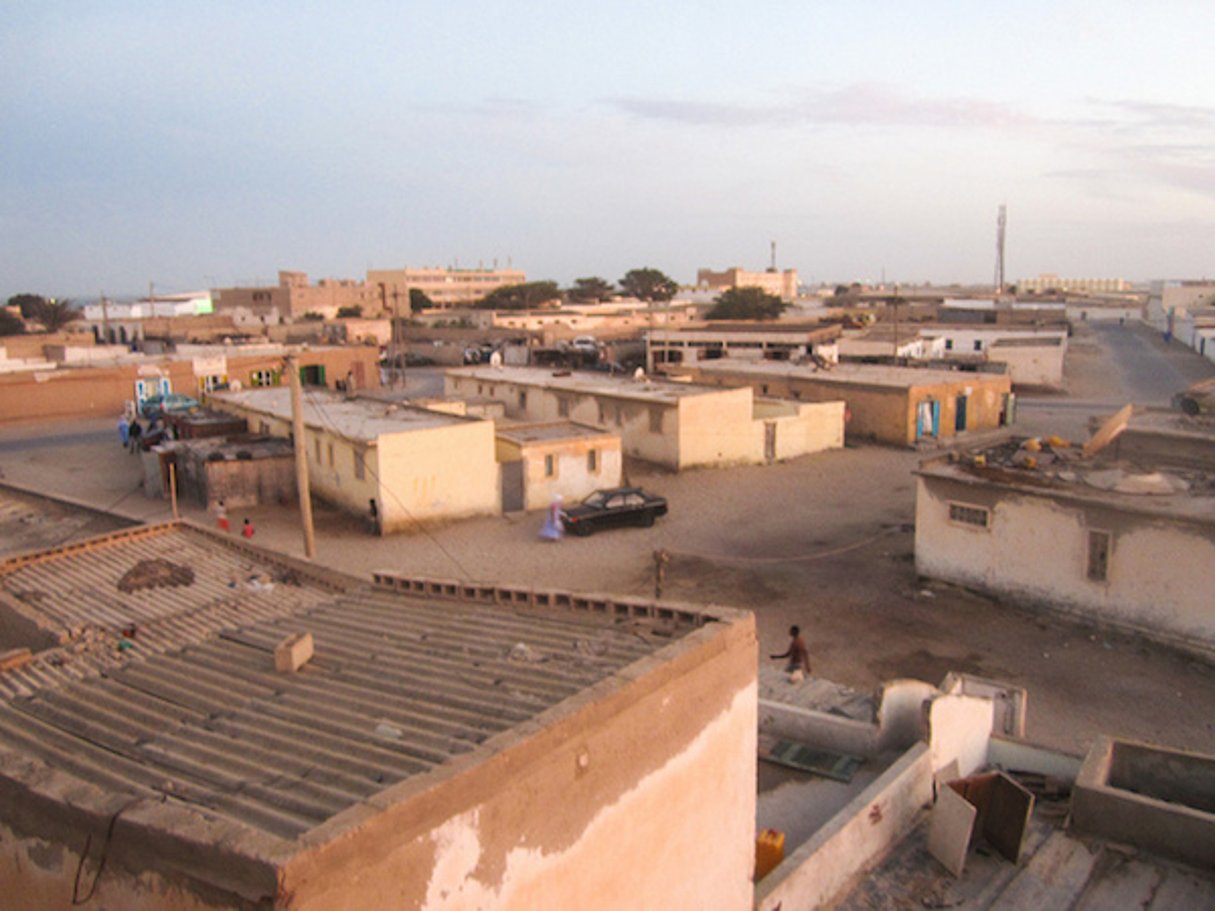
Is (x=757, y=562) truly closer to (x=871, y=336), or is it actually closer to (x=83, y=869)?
(x=83, y=869)

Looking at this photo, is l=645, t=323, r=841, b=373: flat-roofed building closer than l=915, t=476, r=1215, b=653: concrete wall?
No

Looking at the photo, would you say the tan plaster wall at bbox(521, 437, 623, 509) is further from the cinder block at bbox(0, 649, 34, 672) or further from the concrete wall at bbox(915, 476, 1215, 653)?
the cinder block at bbox(0, 649, 34, 672)

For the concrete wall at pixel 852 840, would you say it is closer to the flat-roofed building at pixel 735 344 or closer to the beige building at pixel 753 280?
the flat-roofed building at pixel 735 344

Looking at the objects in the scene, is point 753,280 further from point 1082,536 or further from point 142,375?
point 1082,536

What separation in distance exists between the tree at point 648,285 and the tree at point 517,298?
13745mm

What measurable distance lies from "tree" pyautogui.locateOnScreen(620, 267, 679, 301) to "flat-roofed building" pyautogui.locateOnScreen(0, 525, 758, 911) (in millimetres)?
95186

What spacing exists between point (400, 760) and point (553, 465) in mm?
19334

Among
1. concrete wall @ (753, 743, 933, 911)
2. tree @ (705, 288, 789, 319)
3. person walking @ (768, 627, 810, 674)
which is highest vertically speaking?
tree @ (705, 288, 789, 319)

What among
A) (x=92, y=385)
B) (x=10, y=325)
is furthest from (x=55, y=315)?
(x=92, y=385)

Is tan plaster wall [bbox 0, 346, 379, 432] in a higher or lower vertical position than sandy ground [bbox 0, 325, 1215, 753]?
higher

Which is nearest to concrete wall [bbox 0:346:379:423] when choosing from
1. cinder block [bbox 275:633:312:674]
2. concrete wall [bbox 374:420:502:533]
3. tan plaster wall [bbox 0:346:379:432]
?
tan plaster wall [bbox 0:346:379:432]

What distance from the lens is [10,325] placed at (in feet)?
232

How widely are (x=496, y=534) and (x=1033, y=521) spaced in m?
11.4

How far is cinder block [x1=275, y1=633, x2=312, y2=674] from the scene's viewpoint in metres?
6.03
